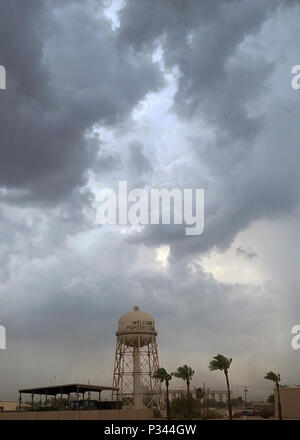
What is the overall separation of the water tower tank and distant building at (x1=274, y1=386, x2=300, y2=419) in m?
27.0

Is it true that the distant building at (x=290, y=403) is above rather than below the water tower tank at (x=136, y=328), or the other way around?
below

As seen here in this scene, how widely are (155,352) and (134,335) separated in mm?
5737

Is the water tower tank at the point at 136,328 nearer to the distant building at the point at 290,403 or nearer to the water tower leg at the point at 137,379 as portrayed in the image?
the water tower leg at the point at 137,379

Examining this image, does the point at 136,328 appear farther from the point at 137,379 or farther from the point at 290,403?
the point at 290,403

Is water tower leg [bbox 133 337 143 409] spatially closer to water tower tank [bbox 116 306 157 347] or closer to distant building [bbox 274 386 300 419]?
water tower tank [bbox 116 306 157 347]

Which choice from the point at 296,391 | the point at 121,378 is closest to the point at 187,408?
the point at 121,378

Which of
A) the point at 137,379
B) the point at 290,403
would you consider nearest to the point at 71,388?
the point at 137,379

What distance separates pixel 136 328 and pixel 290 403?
31.6 m

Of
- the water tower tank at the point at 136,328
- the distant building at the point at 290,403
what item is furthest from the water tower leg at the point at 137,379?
the distant building at the point at 290,403

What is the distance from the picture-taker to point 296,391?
89.8 metres

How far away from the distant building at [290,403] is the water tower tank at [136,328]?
1063 inches

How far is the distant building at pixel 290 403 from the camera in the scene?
88750 mm

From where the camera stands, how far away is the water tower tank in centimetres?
9625
